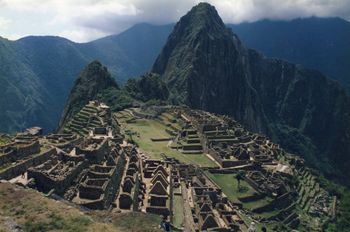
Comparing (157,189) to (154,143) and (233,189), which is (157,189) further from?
(154,143)

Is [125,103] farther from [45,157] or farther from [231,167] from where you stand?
[45,157]

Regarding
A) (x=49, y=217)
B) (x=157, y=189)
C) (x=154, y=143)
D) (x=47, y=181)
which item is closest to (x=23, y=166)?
(x=47, y=181)

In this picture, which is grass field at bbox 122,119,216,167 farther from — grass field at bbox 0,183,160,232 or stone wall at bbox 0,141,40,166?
grass field at bbox 0,183,160,232

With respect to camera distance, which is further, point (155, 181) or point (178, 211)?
point (155, 181)

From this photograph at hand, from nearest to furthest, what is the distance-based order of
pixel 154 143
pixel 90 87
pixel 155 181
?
pixel 155 181, pixel 154 143, pixel 90 87

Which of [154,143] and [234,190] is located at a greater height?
[154,143]

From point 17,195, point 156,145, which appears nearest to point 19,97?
point 156,145

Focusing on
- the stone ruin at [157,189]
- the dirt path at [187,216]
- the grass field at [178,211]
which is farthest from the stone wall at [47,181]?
the dirt path at [187,216]
